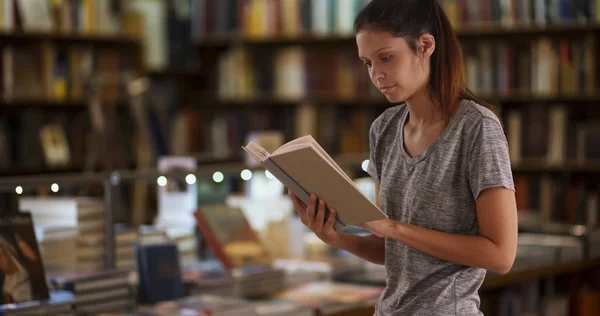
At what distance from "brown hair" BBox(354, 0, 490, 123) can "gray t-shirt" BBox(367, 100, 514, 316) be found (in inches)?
1.6

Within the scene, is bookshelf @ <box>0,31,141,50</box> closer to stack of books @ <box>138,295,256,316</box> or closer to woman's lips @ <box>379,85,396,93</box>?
stack of books @ <box>138,295,256,316</box>

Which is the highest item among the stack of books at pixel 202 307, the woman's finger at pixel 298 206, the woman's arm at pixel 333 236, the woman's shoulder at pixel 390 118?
the woman's shoulder at pixel 390 118

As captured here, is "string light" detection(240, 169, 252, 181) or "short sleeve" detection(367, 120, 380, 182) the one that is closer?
"short sleeve" detection(367, 120, 380, 182)

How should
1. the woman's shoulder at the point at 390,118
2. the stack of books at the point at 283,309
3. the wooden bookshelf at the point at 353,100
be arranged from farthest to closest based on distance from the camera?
the wooden bookshelf at the point at 353,100 < the stack of books at the point at 283,309 < the woman's shoulder at the point at 390,118

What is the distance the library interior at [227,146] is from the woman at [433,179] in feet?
3.50

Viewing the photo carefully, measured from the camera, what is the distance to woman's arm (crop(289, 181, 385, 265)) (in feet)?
4.94

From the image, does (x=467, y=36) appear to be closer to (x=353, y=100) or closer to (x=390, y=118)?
(x=353, y=100)

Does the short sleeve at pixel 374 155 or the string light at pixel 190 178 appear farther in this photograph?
the string light at pixel 190 178

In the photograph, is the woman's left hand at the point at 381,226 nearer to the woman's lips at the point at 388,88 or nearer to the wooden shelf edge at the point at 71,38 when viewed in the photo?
the woman's lips at the point at 388,88

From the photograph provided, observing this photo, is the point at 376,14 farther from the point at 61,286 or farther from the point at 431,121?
the point at 61,286

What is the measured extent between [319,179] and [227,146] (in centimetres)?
430

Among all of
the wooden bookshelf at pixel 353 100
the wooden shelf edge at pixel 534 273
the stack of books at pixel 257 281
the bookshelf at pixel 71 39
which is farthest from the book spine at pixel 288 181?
the bookshelf at pixel 71 39

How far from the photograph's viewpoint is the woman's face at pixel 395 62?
147cm

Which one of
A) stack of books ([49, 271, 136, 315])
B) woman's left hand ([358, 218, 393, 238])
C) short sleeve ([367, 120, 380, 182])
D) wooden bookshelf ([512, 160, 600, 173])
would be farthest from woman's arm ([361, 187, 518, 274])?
wooden bookshelf ([512, 160, 600, 173])
